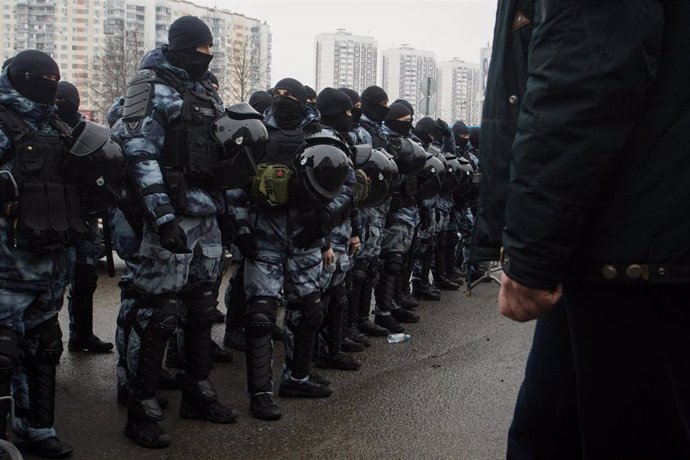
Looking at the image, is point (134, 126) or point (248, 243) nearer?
point (134, 126)

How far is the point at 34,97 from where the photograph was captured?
3.85 meters

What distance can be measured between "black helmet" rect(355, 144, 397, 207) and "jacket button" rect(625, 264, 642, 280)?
4173mm

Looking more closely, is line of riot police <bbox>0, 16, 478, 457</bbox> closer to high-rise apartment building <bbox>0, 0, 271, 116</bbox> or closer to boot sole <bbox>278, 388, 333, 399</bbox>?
boot sole <bbox>278, 388, 333, 399</bbox>

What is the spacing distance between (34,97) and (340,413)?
2580 millimetres

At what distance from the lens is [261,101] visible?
23.7 feet

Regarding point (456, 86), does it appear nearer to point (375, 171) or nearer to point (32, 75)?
point (375, 171)

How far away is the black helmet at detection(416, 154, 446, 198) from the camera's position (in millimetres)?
7520

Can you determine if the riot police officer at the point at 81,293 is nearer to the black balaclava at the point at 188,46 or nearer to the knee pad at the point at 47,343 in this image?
the black balaclava at the point at 188,46

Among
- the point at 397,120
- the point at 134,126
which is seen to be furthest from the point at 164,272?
the point at 397,120

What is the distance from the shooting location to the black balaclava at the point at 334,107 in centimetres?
578

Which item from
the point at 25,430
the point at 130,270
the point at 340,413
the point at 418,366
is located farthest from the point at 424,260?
the point at 25,430

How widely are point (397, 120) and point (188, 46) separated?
3331mm

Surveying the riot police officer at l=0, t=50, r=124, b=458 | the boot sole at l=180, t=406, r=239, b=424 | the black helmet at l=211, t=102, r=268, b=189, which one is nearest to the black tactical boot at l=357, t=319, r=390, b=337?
the boot sole at l=180, t=406, r=239, b=424

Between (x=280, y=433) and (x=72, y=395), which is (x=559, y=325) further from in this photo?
(x=72, y=395)
